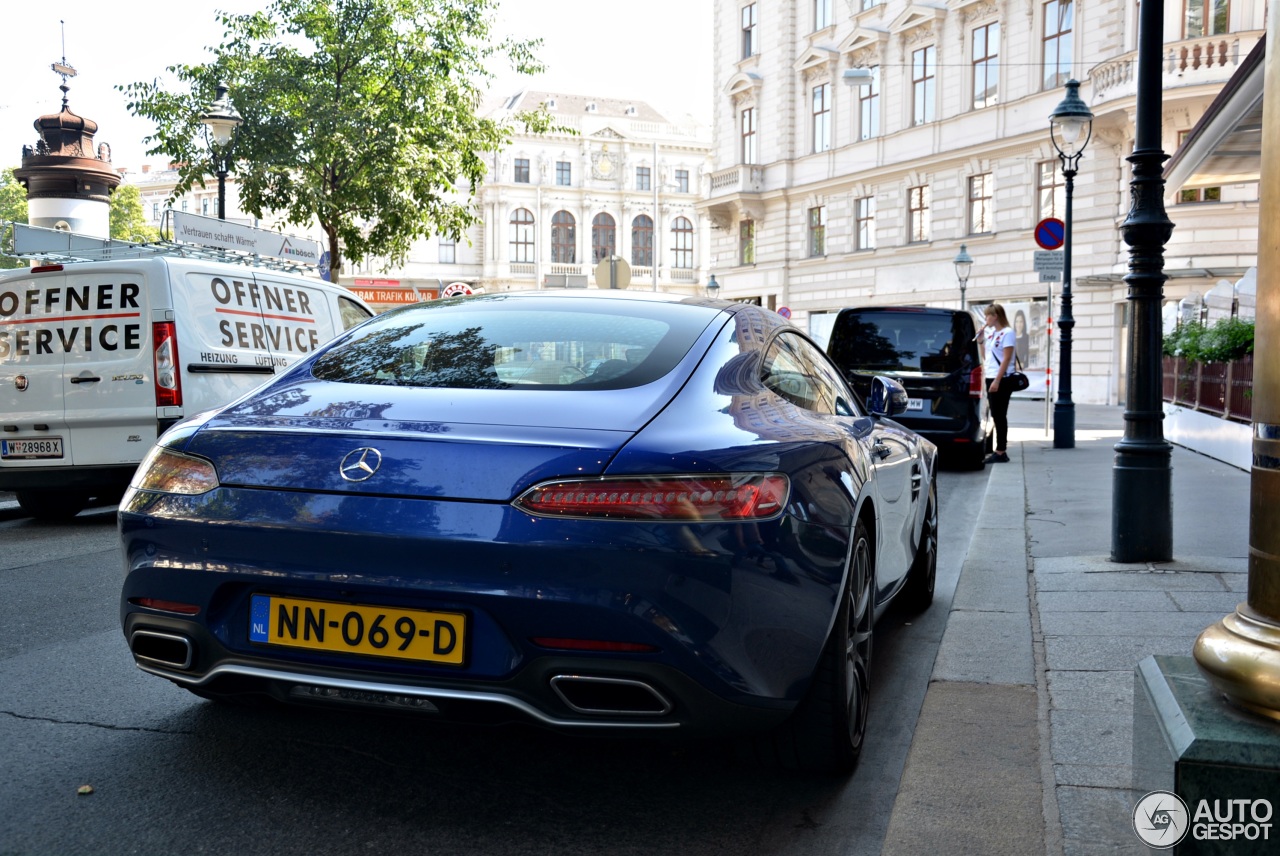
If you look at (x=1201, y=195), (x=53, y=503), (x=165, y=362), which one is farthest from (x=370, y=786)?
(x=1201, y=195)

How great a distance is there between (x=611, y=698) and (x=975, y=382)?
1084cm

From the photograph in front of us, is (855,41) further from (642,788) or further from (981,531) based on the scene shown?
(642,788)

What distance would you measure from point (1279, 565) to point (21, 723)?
11.7 feet

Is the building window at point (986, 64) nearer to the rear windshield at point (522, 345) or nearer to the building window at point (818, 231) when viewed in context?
the building window at point (818, 231)

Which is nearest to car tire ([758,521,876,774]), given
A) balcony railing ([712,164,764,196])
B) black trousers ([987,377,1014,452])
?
black trousers ([987,377,1014,452])

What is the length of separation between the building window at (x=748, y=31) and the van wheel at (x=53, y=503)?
41193 mm

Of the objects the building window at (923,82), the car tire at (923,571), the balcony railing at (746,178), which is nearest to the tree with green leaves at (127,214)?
the balcony railing at (746,178)

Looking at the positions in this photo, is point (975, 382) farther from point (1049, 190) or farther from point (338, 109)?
point (1049, 190)

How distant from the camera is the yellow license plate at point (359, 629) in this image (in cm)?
291

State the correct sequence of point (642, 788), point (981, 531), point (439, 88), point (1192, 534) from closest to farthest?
point (642, 788) → point (1192, 534) → point (981, 531) → point (439, 88)

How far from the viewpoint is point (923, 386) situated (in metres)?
13.1

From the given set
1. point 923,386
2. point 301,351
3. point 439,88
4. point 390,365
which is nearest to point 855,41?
point 439,88

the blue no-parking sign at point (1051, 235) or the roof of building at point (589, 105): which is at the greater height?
the roof of building at point (589, 105)

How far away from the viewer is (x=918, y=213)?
39344 millimetres
